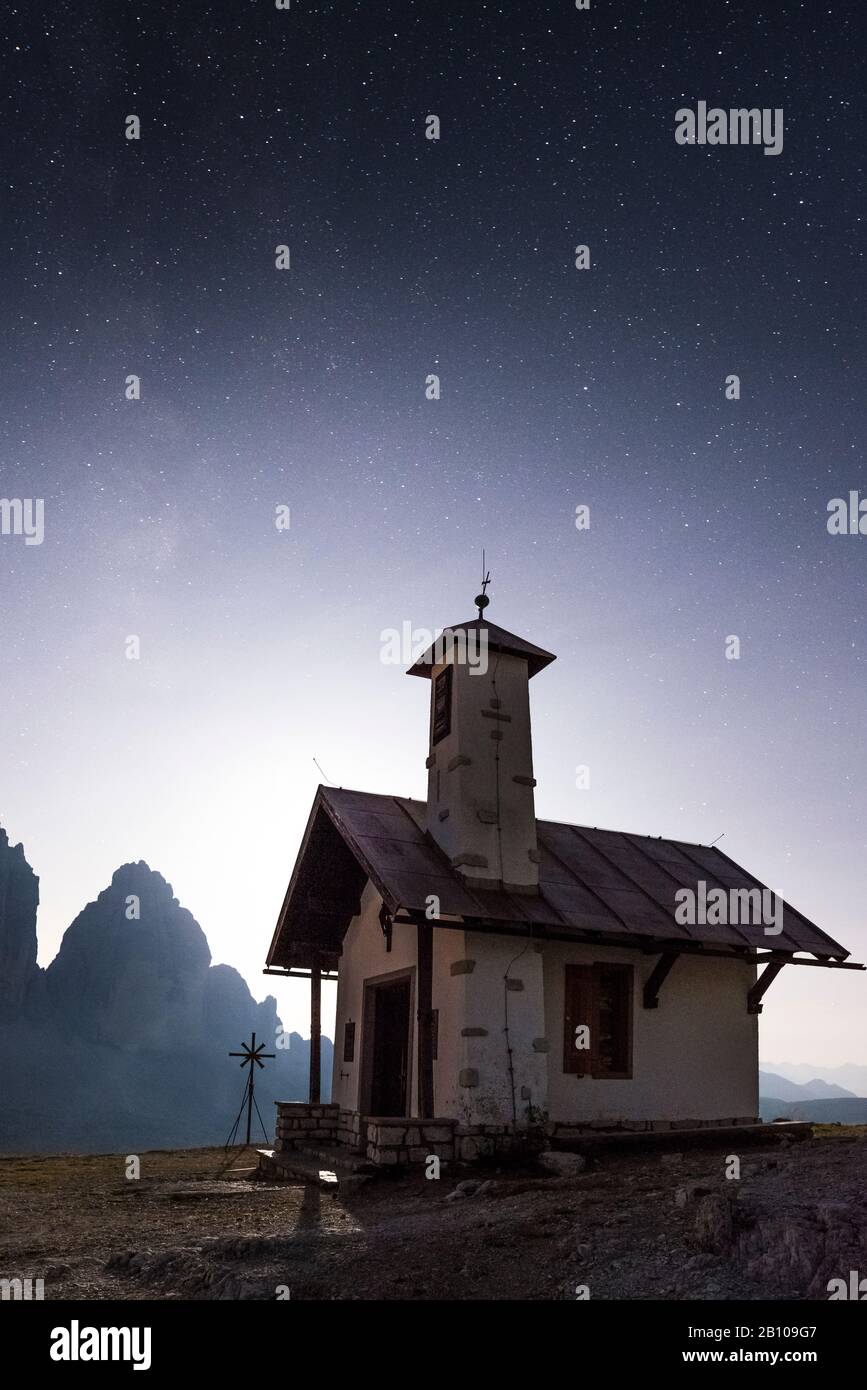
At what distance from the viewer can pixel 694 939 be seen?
14492 mm

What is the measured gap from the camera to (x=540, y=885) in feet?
47.4

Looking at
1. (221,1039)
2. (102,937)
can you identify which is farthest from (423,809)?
→ (221,1039)

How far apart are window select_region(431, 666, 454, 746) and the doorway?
14.0ft

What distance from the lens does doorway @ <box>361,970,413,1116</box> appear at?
15953 millimetres

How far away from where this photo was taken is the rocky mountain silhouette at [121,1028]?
127 metres

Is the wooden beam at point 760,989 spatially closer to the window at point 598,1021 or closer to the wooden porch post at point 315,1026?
the window at point 598,1021

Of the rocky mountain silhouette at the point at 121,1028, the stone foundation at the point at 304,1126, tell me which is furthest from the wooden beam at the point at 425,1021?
the rocky mountain silhouette at the point at 121,1028

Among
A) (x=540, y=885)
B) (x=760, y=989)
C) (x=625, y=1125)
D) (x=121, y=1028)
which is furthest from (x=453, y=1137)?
(x=121, y=1028)

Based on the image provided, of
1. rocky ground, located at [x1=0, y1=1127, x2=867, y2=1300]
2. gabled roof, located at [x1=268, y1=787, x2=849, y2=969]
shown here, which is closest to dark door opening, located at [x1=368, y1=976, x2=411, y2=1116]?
gabled roof, located at [x1=268, y1=787, x2=849, y2=969]

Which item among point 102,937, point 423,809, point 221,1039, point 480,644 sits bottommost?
point 221,1039
